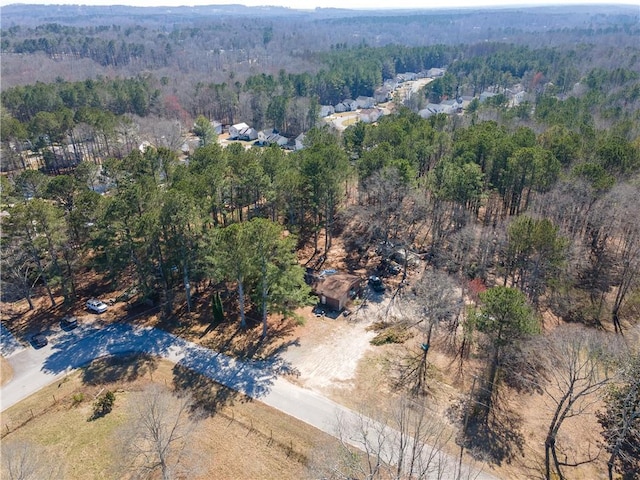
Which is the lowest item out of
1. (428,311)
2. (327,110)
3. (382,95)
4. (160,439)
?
(327,110)

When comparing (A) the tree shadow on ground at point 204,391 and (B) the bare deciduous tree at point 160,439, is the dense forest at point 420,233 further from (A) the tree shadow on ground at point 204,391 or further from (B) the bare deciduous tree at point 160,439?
(B) the bare deciduous tree at point 160,439

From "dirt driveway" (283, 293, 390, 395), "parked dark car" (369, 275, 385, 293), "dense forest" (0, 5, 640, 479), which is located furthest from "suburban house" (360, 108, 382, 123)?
"dirt driveway" (283, 293, 390, 395)

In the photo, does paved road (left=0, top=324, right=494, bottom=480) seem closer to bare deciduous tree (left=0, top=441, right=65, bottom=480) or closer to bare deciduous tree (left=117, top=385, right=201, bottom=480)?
bare deciduous tree (left=117, top=385, right=201, bottom=480)

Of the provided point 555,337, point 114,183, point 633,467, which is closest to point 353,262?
point 555,337

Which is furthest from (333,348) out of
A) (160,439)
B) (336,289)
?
(160,439)

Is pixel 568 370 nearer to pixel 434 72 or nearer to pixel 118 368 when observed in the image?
pixel 118 368

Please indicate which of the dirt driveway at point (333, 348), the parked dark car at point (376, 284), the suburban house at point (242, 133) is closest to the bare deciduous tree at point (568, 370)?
the dirt driveway at point (333, 348)
